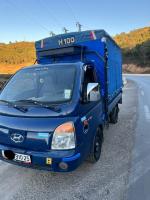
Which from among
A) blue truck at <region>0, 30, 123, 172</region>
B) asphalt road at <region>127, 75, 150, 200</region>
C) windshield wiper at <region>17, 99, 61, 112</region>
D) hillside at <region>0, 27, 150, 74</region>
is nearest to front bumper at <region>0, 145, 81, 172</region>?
blue truck at <region>0, 30, 123, 172</region>

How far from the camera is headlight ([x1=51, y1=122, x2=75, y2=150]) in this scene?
3.67m

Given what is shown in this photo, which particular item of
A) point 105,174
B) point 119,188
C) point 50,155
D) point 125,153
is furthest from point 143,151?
point 50,155

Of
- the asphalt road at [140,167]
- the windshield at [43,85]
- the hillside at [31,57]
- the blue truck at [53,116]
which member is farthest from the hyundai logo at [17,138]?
the hillside at [31,57]

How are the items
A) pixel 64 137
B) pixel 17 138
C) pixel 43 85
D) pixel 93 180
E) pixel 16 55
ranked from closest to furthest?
pixel 64 137 → pixel 17 138 → pixel 93 180 → pixel 43 85 → pixel 16 55

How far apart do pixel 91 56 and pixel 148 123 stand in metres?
3.71

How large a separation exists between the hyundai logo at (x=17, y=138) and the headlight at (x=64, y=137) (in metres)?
0.50

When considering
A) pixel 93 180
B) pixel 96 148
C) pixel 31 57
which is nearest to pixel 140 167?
pixel 96 148

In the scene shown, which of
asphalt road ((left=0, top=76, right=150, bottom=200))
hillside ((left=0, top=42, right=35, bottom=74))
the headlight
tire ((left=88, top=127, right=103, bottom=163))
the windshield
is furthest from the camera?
hillside ((left=0, top=42, right=35, bottom=74))

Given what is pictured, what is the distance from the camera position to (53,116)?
3768 mm

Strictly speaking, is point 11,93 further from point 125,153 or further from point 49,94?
point 125,153

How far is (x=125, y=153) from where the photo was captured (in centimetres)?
554

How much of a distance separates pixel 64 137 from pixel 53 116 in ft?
1.13

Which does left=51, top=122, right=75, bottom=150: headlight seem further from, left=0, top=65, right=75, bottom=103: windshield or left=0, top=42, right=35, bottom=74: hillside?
left=0, top=42, right=35, bottom=74: hillside

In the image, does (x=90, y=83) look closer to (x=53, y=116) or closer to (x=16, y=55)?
(x=53, y=116)
